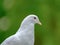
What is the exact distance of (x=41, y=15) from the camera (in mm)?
4430

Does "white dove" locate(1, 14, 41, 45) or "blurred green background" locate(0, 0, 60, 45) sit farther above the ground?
"white dove" locate(1, 14, 41, 45)

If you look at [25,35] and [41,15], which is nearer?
[25,35]

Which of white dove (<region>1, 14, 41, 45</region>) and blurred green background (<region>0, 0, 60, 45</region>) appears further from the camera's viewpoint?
blurred green background (<region>0, 0, 60, 45</region>)

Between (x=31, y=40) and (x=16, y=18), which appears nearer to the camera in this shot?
(x=31, y=40)

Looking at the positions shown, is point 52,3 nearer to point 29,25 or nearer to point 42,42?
point 42,42

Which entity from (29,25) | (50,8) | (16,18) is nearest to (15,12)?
(16,18)

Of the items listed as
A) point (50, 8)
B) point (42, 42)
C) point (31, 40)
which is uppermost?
point (31, 40)

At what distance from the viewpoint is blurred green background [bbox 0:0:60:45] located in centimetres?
437

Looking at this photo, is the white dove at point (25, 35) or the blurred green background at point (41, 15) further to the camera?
the blurred green background at point (41, 15)

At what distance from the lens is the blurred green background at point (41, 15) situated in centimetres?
437

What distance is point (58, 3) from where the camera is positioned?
4.57 metres

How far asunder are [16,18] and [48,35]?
17.0 inches

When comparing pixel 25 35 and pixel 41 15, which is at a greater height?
pixel 25 35

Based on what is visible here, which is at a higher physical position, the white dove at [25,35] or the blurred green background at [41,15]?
the white dove at [25,35]
